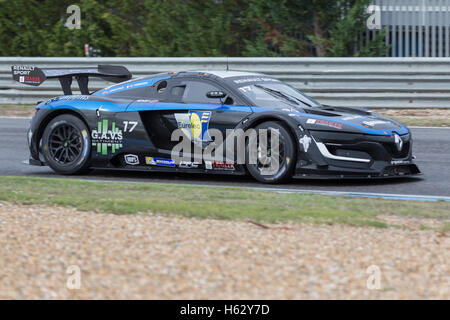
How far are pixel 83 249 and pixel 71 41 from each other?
13662 mm

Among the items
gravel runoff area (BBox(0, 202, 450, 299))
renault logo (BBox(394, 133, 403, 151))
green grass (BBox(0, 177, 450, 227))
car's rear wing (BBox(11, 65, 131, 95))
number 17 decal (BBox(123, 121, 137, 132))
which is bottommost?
gravel runoff area (BBox(0, 202, 450, 299))

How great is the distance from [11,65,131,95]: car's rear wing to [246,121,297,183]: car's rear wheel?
8.98 ft

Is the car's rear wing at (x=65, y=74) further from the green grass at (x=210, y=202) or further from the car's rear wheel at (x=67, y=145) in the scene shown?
the green grass at (x=210, y=202)

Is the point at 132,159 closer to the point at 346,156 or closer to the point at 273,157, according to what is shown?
the point at 273,157

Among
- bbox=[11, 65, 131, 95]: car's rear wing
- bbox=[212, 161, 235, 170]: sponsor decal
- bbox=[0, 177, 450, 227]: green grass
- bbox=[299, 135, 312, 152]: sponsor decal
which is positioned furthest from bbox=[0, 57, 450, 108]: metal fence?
bbox=[0, 177, 450, 227]: green grass

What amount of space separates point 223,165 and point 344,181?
1404mm

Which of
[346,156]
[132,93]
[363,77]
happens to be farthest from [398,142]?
[363,77]

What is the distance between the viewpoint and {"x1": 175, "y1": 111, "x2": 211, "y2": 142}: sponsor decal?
890cm

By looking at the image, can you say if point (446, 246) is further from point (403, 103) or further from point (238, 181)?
point (403, 103)

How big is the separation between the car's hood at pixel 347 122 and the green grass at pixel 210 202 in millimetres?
963

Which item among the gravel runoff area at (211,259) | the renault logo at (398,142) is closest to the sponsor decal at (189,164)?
the renault logo at (398,142)

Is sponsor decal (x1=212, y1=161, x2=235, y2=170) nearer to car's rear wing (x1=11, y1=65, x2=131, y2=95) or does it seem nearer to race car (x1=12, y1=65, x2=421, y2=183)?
race car (x1=12, y1=65, x2=421, y2=183)

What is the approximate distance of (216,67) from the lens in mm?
14922

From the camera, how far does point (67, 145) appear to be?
9.68 metres
